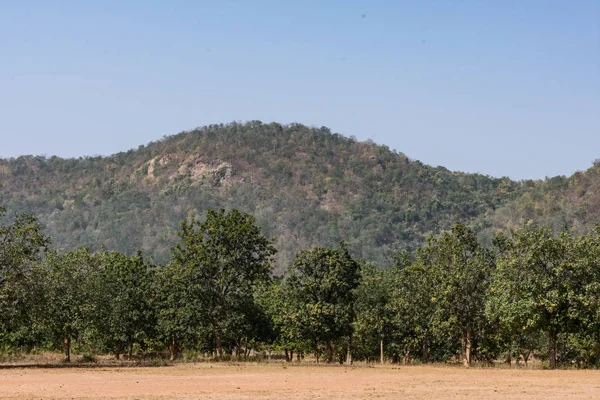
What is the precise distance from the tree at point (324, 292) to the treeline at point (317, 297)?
11 cm

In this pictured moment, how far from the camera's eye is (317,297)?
237 ft

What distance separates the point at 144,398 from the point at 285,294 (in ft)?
132

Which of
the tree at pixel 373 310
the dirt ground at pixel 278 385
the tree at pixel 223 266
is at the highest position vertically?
the tree at pixel 223 266

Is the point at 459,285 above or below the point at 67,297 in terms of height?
above

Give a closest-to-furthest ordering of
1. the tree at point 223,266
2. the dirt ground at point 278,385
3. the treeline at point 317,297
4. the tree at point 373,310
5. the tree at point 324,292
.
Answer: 1. the dirt ground at point 278,385
2. the treeline at point 317,297
3. the tree at point 324,292
4. the tree at point 223,266
5. the tree at point 373,310

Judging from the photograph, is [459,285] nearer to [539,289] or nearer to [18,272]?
[539,289]

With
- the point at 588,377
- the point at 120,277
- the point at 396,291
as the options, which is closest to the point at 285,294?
the point at 396,291

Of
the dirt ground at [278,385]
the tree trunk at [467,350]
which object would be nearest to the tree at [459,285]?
the tree trunk at [467,350]

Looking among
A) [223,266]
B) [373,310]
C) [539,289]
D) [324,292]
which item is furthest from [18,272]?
[539,289]

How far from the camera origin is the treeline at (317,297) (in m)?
61.7

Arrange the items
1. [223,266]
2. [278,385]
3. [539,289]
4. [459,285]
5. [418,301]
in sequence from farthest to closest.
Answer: [223,266]
[418,301]
[459,285]
[539,289]
[278,385]

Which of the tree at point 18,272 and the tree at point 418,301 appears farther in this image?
the tree at point 418,301

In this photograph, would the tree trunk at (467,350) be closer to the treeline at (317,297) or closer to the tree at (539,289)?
the treeline at (317,297)

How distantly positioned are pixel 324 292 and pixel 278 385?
30.0 metres
